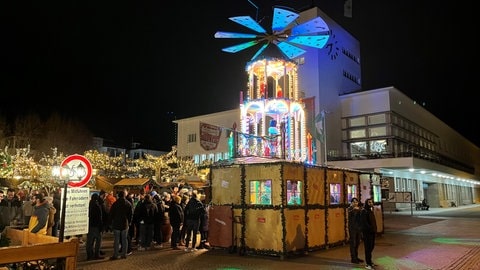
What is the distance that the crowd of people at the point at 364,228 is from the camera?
10.5 metres

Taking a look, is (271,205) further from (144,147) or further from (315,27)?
(144,147)

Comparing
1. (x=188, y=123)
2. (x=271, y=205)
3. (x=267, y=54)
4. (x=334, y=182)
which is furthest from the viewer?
(x=188, y=123)

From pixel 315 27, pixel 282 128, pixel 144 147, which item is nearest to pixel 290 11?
pixel 315 27

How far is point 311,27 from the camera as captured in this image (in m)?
20.2

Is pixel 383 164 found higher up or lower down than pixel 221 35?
lower down

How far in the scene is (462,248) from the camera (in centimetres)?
1391

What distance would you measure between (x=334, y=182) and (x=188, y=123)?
133 ft

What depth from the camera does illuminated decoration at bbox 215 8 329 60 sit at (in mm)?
19953

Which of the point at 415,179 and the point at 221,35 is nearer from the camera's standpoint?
the point at 221,35

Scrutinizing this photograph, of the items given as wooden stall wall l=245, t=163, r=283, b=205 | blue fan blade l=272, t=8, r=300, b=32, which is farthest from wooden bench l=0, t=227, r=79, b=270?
blue fan blade l=272, t=8, r=300, b=32

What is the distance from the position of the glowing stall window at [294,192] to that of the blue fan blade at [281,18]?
10230 mm

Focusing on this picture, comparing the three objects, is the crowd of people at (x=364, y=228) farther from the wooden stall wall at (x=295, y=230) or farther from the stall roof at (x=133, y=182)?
the stall roof at (x=133, y=182)

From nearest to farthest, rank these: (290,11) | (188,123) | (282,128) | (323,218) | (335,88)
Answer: (323,218), (282,128), (290,11), (335,88), (188,123)

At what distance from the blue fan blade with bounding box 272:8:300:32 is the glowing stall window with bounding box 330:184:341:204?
9.43 metres
